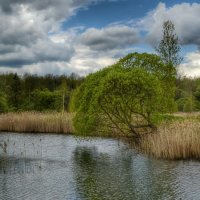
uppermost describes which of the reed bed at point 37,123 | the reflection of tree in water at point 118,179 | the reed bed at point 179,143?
the reed bed at point 37,123

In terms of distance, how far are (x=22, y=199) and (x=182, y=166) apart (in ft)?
21.3

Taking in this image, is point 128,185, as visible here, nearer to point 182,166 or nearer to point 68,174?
point 68,174

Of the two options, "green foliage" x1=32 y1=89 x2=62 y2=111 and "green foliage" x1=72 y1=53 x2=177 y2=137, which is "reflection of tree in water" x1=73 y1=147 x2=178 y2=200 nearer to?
"green foliage" x1=72 y1=53 x2=177 y2=137

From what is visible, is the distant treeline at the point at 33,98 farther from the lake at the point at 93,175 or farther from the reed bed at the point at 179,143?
the reed bed at the point at 179,143

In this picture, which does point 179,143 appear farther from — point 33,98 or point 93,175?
point 33,98

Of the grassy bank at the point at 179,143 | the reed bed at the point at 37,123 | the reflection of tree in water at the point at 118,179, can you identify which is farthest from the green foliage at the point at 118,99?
the reed bed at the point at 37,123

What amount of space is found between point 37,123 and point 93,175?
16073mm

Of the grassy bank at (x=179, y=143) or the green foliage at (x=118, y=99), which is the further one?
the green foliage at (x=118, y=99)

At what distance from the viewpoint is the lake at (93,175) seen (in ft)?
34.4

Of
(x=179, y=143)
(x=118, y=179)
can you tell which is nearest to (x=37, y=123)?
(x=179, y=143)

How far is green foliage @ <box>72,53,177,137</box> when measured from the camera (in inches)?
729

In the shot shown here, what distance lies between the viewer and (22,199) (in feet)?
32.4

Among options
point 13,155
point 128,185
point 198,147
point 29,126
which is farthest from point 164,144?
point 29,126

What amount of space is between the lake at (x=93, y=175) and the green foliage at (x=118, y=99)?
139 cm
